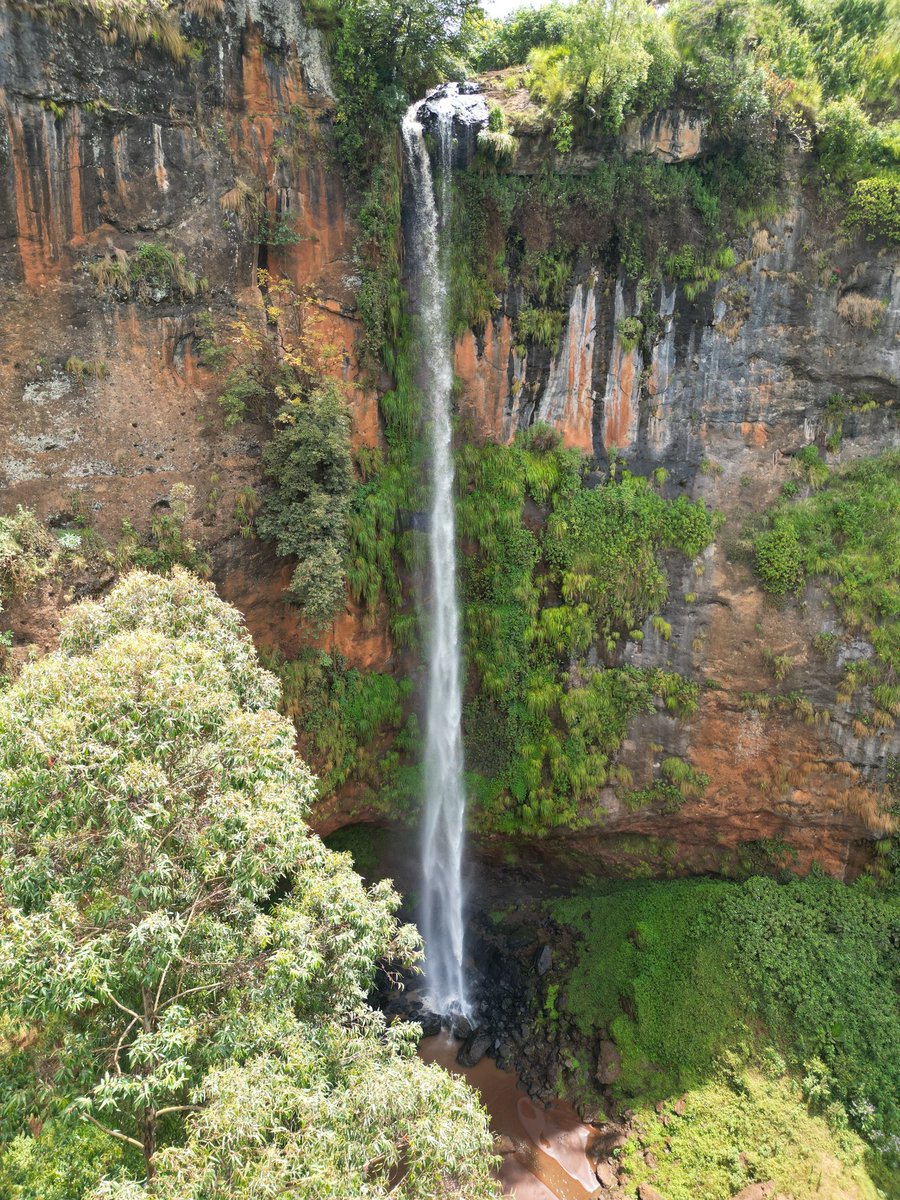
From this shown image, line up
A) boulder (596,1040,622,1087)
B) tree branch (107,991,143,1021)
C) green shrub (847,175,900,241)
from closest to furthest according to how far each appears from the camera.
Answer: tree branch (107,991,143,1021), boulder (596,1040,622,1087), green shrub (847,175,900,241)

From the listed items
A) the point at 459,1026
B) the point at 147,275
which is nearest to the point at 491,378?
the point at 147,275

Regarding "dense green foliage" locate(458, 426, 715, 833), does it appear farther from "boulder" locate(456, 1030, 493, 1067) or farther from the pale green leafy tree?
the pale green leafy tree

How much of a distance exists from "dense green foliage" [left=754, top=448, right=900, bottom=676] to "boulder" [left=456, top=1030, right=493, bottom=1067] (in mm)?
10153

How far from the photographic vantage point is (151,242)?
10.2 meters

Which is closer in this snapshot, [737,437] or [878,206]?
[878,206]

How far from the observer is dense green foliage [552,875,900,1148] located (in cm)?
1023

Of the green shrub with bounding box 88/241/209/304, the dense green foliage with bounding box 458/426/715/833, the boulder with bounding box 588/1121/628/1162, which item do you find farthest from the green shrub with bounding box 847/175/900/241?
the boulder with bounding box 588/1121/628/1162

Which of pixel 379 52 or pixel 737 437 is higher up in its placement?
pixel 379 52

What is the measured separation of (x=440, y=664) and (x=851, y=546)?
8.90 metres

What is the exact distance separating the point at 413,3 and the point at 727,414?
9.51 meters

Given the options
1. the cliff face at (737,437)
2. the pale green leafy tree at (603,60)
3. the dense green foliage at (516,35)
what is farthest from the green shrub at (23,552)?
the dense green foliage at (516,35)

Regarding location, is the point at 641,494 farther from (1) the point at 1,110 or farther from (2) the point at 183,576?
(1) the point at 1,110

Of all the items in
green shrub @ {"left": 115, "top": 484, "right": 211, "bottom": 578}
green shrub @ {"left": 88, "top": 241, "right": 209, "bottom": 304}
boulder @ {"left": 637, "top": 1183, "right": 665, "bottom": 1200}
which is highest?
green shrub @ {"left": 88, "top": 241, "right": 209, "bottom": 304}

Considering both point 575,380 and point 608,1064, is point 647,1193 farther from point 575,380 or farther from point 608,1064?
point 575,380
